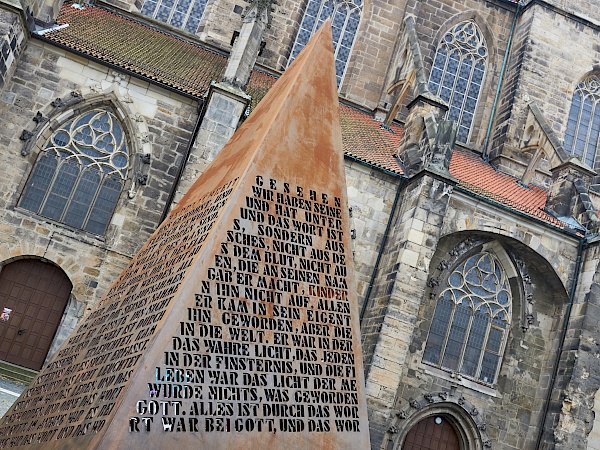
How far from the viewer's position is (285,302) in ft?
15.8

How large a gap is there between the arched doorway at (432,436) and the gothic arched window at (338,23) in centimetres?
942

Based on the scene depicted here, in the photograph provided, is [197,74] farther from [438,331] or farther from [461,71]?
[461,71]

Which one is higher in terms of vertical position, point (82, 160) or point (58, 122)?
point (58, 122)

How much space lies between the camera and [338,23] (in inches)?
730

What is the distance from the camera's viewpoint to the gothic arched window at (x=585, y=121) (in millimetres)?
19203

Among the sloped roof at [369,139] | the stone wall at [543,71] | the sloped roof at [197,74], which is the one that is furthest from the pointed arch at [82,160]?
the stone wall at [543,71]

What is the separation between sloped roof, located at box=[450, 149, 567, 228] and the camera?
14391mm

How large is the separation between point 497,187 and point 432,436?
6.01 metres

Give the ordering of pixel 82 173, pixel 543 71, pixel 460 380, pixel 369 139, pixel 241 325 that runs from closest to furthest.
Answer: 1. pixel 241 325
2. pixel 82 173
3. pixel 460 380
4. pixel 369 139
5. pixel 543 71

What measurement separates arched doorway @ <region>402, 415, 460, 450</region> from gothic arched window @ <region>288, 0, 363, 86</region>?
942 centimetres

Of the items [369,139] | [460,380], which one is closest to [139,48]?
[369,139]

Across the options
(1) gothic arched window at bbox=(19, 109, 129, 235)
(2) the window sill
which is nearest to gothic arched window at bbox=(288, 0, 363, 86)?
(1) gothic arched window at bbox=(19, 109, 129, 235)

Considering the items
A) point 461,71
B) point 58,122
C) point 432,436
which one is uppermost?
point 461,71

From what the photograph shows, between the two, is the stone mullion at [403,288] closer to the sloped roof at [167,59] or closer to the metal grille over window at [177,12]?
the sloped roof at [167,59]
